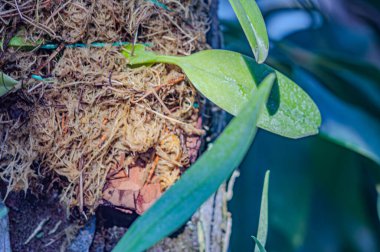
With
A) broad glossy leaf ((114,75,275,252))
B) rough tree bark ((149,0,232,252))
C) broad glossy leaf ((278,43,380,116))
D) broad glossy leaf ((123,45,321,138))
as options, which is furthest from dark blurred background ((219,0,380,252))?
broad glossy leaf ((114,75,275,252))

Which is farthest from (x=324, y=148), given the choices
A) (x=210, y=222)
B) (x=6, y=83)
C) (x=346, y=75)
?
(x=6, y=83)

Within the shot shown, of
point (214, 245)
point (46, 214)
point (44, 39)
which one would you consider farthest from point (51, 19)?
point (214, 245)

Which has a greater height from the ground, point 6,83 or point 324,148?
point 6,83

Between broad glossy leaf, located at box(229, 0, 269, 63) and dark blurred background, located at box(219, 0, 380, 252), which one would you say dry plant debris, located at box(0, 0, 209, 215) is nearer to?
broad glossy leaf, located at box(229, 0, 269, 63)

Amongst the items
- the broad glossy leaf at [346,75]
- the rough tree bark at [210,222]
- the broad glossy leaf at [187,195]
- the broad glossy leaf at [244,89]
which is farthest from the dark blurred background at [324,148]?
the broad glossy leaf at [187,195]

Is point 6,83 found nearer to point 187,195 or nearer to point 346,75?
point 187,195

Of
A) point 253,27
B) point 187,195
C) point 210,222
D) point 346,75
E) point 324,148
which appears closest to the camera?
point 187,195

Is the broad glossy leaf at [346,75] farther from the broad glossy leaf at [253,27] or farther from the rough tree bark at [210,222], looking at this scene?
the broad glossy leaf at [253,27]
